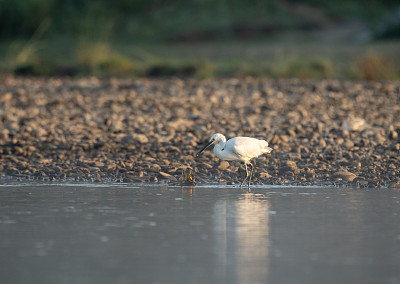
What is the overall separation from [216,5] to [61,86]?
20132mm

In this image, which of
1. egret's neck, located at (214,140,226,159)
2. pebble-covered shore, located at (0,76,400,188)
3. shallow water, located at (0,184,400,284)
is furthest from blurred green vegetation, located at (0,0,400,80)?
shallow water, located at (0,184,400,284)

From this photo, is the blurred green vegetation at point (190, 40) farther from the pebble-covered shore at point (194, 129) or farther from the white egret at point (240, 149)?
the white egret at point (240, 149)

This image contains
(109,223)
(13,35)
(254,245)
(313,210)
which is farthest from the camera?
(13,35)

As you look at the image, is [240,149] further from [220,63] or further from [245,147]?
[220,63]

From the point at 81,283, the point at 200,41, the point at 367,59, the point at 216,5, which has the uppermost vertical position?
the point at 216,5

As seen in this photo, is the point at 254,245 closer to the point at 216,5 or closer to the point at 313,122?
the point at 313,122

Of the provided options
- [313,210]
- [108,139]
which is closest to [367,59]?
[108,139]

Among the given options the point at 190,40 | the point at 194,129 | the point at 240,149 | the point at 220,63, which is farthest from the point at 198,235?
the point at 190,40

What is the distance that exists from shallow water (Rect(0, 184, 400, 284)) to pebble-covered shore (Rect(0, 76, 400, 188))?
126 cm

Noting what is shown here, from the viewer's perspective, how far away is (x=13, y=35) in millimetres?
33781

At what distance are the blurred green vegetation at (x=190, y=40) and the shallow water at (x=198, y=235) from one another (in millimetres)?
13638

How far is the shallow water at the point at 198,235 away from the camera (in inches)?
224

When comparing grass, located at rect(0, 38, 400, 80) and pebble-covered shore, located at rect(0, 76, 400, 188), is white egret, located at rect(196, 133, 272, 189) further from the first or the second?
grass, located at rect(0, 38, 400, 80)

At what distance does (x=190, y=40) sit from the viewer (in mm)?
34781
